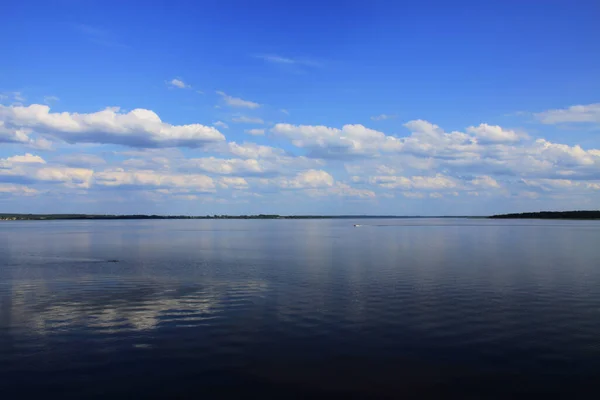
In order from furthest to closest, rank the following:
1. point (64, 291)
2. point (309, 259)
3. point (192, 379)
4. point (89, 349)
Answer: point (309, 259) < point (64, 291) < point (89, 349) < point (192, 379)

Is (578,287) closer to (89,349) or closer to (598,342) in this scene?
(598,342)

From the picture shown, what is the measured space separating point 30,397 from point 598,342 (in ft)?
76.8

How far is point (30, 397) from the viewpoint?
1487 centimetres

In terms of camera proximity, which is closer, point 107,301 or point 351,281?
point 107,301

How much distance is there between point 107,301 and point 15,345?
400 inches

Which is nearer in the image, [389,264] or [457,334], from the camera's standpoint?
[457,334]

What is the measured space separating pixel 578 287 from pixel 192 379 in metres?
31.8

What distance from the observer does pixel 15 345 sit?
2019 centimetres

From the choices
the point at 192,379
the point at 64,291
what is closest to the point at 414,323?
the point at 192,379

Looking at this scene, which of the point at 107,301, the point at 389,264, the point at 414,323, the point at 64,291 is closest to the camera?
the point at 414,323

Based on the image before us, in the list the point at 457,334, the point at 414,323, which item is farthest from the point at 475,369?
the point at 414,323

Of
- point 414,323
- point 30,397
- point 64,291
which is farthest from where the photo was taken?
point 64,291

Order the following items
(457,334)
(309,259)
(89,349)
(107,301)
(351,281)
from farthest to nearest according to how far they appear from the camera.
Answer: (309,259)
(351,281)
(107,301)
(457,334)
(89,349)

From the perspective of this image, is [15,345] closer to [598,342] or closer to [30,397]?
[30,397]
